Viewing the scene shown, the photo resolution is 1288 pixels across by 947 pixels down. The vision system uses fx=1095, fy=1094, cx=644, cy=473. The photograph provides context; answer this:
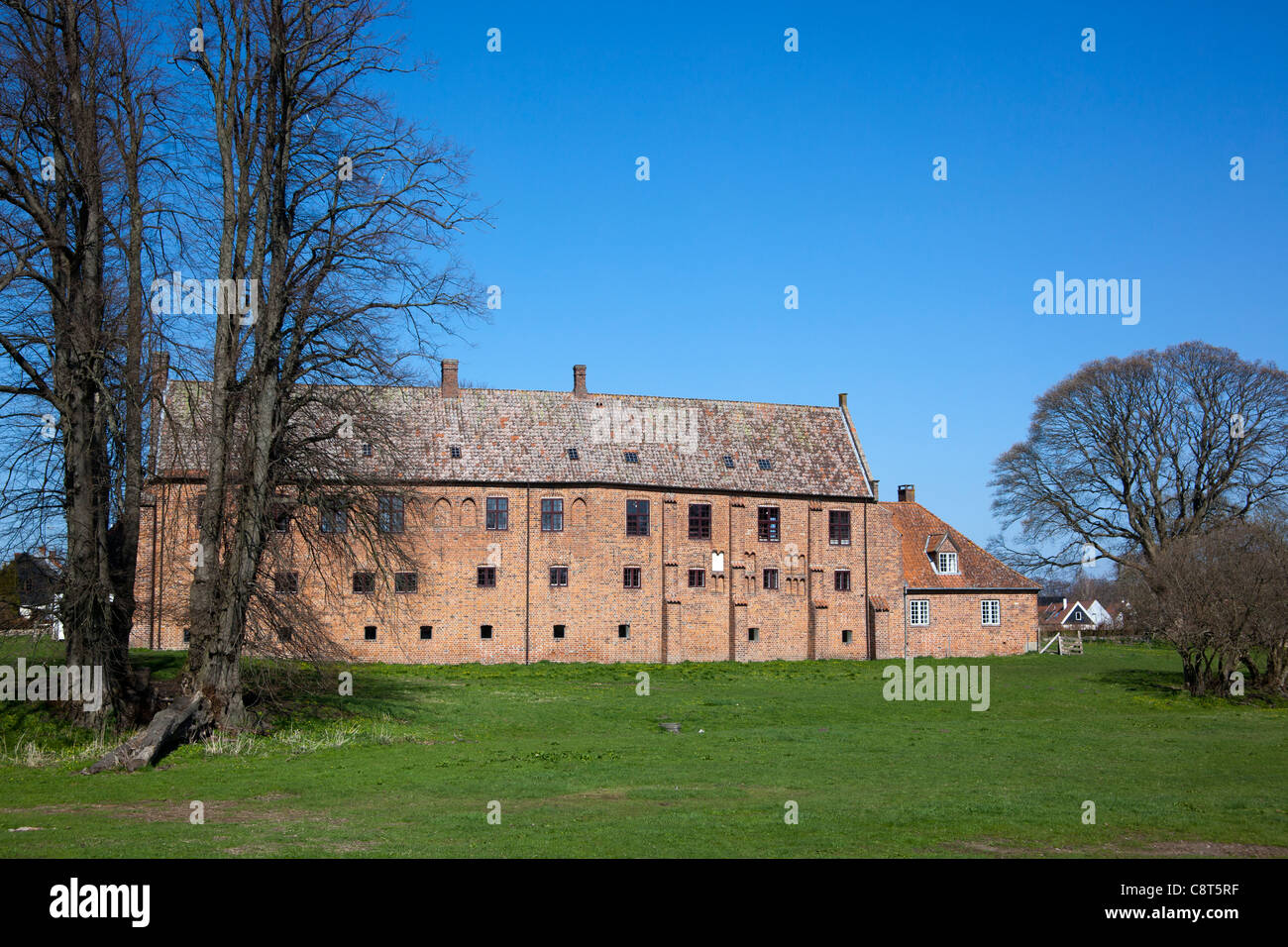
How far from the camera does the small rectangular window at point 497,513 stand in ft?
146

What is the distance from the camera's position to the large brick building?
43.5m

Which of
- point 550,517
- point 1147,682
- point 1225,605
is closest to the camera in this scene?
point 1225,605

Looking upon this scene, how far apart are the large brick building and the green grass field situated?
38.3 feet

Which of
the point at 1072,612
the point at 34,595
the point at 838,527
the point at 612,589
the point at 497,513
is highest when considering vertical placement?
the point at 497,513

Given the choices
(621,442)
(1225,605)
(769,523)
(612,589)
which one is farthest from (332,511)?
(769,523)

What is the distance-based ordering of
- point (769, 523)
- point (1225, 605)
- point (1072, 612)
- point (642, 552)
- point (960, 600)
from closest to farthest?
1. point (1225, 605)
2. point (642, 552)
3. point (769, 523)
4. point (960, 600)
5. point (1072, 612)

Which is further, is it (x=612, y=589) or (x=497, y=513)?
(x=612, y=589)

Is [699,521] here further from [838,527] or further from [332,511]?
[332,511]

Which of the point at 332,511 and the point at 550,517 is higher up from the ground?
the point at 550,517

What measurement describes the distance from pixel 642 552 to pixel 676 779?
2892 cm

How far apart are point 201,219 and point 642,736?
14.4 metres

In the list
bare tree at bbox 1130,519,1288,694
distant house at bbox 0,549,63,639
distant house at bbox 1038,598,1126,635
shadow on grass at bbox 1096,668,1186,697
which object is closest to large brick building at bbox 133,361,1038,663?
shadow on grass at bbox 1096,668,1186,697

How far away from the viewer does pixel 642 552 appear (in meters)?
46.0
